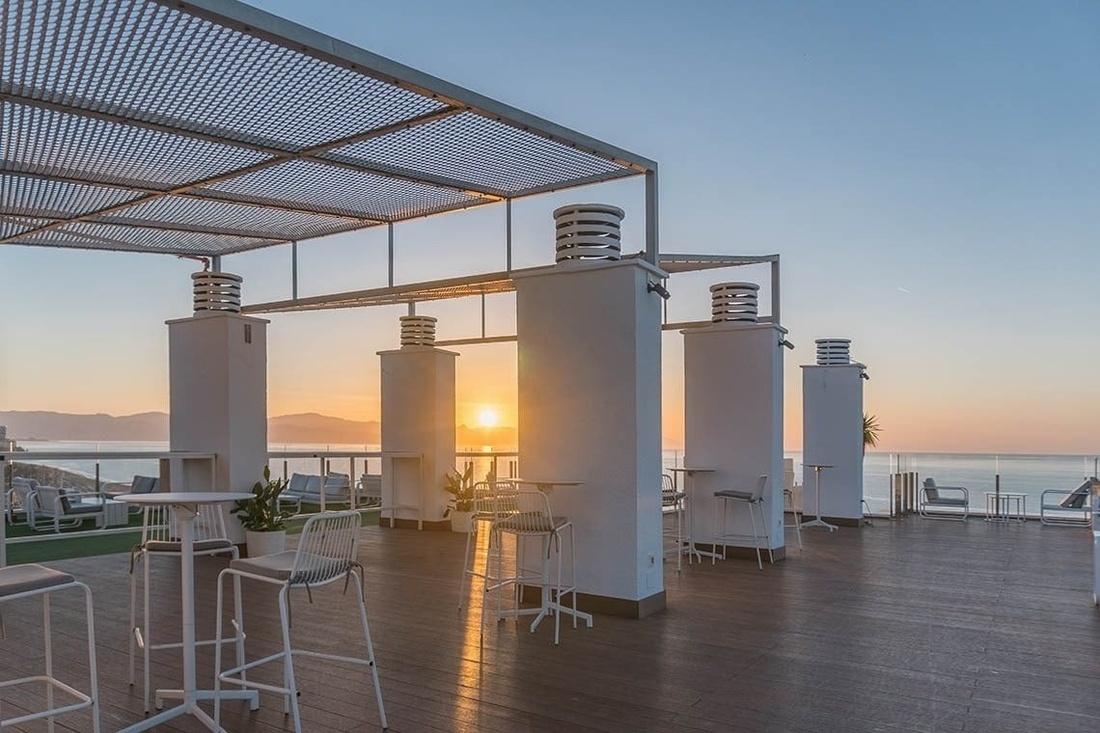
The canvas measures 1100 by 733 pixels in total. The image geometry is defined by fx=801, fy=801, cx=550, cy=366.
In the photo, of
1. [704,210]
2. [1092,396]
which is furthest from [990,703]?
[1092,396]

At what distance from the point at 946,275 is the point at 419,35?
33.3ft

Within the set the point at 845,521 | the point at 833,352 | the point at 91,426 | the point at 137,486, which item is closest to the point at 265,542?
the point at 137,486

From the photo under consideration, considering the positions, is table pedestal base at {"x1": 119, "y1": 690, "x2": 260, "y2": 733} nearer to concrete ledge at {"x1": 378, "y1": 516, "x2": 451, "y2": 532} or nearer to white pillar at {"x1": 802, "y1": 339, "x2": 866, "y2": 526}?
concrete ledge at {"x1": 378, "y1": 516, "x2": 451, "y2": 532}

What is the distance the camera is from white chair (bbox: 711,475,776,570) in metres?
7.97

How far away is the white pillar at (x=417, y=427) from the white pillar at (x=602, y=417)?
16.1 feet

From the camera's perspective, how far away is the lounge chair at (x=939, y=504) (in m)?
12.4

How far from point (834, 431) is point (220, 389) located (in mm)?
8522

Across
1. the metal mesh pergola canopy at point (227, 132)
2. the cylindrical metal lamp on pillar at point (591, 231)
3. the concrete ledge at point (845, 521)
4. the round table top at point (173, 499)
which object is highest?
the metal mesh pergola canopy at point (227, 132)

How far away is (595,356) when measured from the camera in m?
5.96

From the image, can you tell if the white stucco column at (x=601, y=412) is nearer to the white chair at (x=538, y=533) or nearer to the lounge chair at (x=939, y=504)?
the white chair at (x=538, y=533)

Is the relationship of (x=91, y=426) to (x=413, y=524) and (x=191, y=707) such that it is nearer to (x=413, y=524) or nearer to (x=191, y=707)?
(x=413, y=524)

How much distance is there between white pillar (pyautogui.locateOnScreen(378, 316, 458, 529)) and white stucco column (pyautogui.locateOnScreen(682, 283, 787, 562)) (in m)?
Result: 3.70

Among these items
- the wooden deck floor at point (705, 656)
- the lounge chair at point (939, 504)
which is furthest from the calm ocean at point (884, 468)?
the wooden deck floor at point (705, 656)

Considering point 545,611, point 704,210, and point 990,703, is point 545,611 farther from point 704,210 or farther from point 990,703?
point 704,210
